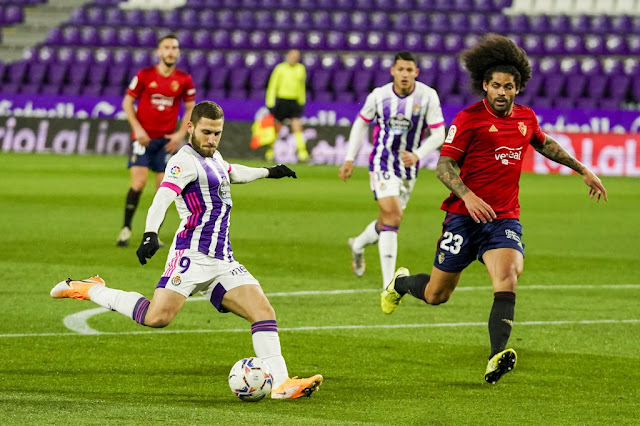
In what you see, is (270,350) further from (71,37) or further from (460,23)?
(71,37)

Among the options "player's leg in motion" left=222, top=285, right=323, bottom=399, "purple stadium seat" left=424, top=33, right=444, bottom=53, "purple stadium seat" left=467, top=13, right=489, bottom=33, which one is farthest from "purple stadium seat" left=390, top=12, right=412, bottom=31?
"player's leg in motion" left=222, top=285, right=323, bottom=399

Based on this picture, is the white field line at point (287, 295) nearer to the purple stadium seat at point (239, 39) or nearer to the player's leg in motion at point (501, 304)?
the player's leg in motion at point (501, 304)

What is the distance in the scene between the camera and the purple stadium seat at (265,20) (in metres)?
32.5

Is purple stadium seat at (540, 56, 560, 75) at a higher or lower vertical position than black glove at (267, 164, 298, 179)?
higher

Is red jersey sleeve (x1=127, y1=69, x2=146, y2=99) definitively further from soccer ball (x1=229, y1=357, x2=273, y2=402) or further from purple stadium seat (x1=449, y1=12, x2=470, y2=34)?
purple stadium seat (x1=449, y1=12, x2=470, y2=34)

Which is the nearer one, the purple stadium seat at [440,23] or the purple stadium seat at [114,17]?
the purple stadium seat at [440,23]

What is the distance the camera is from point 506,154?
24.3ft

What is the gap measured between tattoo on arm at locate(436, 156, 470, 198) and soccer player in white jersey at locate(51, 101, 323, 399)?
1329 millimetres

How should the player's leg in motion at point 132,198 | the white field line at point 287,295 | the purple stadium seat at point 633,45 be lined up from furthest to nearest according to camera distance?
1. the purple stadium seat at point 633,45
2. the player's leg in motion at point 132,198
3. the white field line at point 287,295

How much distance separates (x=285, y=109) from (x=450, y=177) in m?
19.2

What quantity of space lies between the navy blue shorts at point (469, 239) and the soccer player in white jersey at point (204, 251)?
135cm

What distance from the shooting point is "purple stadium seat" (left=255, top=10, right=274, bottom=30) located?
107 feet

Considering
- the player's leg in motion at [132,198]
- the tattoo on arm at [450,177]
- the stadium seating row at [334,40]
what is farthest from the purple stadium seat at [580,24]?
the tattoo on arm at [450,177]

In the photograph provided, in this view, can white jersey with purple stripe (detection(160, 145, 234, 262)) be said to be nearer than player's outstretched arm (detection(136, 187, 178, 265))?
No
